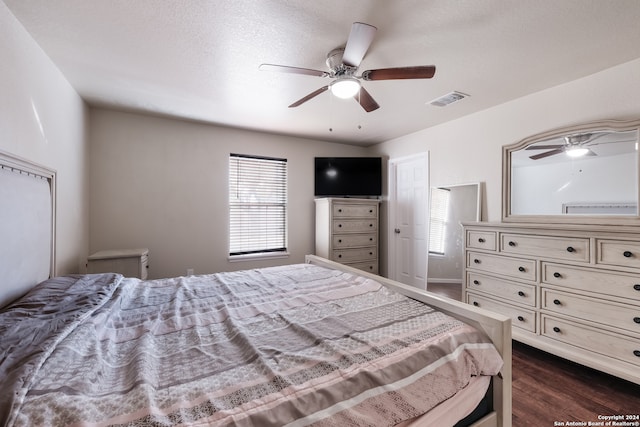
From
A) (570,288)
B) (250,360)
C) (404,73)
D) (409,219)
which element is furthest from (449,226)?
(250,360)

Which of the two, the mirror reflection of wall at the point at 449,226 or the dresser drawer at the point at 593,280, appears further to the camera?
the mirror reflection of wall at the point at 449,226

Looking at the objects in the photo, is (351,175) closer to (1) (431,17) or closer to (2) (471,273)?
(2) (471,273)

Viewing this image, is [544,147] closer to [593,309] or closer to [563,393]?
[593,309]

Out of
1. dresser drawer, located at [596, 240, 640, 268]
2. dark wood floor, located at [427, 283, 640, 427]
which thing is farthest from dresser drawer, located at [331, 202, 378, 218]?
dresser drawer, located at [596, 240, 640, 268]

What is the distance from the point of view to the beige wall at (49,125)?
5.16 ft

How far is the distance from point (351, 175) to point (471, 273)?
91.3 inches

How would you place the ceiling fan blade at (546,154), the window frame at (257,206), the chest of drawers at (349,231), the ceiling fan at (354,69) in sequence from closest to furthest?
the ceiling fan at (354,69)
the ceiling fan blade at (546,154)
the window frame at (257,206)
the chest of drawers at (349,231)

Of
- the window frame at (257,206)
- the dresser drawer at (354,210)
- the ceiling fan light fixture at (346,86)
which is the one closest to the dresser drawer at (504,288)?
the dresser drawer at (354,210)

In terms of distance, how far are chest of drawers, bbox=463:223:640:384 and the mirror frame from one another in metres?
0.29

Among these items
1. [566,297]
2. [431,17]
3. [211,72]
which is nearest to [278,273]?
[211,72]

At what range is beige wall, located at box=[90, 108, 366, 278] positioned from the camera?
3.02 meters

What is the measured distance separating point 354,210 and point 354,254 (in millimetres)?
682

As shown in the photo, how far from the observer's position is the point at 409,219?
4074 mm

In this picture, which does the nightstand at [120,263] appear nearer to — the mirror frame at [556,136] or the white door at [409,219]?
the white door at [409,219]
